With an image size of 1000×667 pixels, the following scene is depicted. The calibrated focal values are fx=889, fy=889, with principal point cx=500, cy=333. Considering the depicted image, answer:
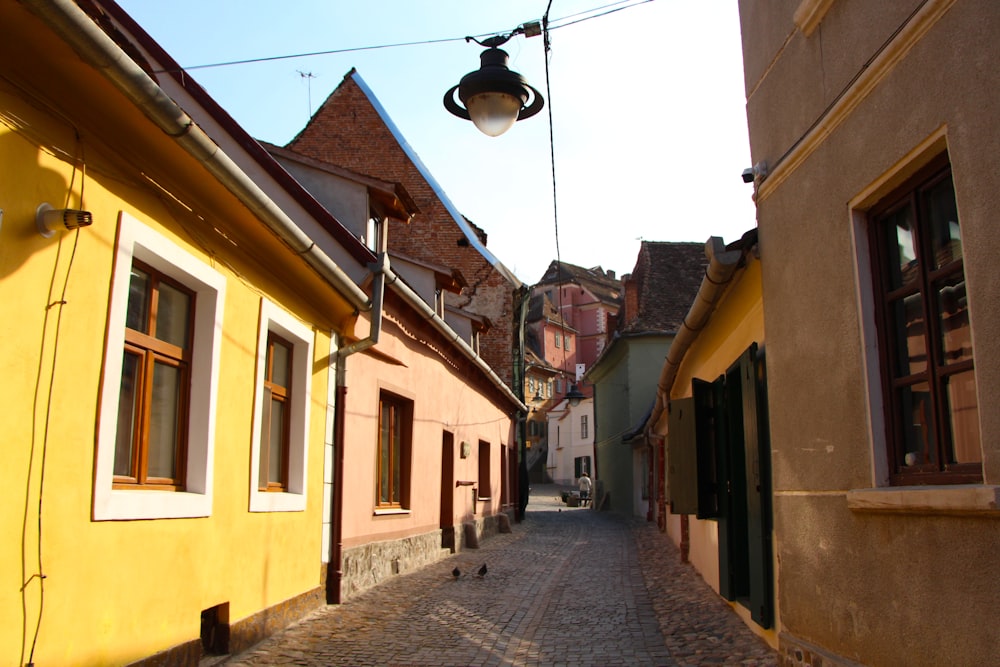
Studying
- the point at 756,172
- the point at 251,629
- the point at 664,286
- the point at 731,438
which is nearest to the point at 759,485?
the point at 731,438

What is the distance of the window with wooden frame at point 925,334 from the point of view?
158 inches

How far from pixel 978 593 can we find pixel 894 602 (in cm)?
77

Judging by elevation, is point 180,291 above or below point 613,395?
below

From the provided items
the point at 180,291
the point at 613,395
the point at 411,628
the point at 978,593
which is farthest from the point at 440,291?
the point at 613,395

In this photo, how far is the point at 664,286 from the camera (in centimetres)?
2933

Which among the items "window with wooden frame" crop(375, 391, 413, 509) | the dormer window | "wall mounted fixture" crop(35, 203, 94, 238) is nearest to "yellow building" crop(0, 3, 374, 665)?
"wall mounted fixture" crop(35, 203, 94, 238)

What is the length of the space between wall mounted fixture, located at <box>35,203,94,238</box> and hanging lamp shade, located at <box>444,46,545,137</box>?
3363 millimetres

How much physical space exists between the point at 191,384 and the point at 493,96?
10.5 feet

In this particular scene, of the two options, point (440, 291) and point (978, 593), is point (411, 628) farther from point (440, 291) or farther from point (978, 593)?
point (440, 291)

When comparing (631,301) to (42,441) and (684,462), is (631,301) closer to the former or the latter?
(684,462)

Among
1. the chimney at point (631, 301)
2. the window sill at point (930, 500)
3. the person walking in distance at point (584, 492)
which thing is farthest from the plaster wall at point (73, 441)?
the person walking in distance at point (584, 492)

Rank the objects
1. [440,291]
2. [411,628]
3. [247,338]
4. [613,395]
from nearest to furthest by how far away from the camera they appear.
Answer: [247,338] → [411,628] → [440,291] → [613,395]

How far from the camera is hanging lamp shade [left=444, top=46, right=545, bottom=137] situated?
7.04 m

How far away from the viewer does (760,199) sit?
6.38 m
